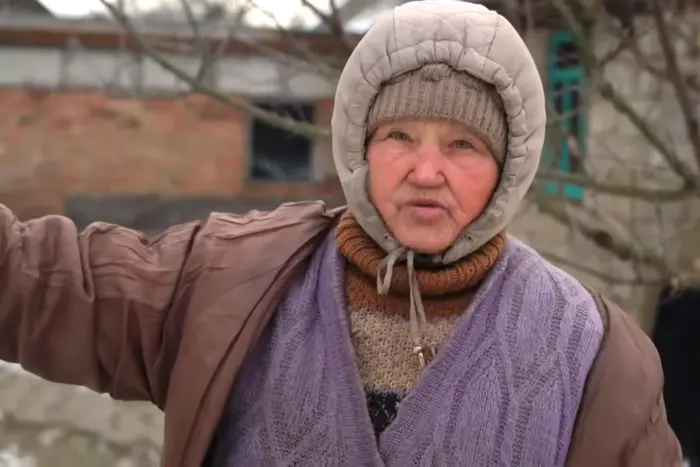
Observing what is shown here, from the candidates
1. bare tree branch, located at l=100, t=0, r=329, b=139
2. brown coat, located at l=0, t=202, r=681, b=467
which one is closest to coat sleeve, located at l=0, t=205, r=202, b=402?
brown coat, located at l=0, t=202, r=681, b=467

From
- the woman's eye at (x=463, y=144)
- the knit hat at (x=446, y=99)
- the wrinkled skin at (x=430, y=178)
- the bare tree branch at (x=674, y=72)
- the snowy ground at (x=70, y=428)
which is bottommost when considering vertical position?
the snowy ground at (x=70, y=428)

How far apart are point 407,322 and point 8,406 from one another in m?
1.99

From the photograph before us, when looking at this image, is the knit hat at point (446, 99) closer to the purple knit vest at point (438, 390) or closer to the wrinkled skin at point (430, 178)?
the wrinkled skin at point (430, 178)

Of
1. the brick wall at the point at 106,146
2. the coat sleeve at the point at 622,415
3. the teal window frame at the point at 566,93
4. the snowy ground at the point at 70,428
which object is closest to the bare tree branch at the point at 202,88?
the snowy ground at the point at 70,428

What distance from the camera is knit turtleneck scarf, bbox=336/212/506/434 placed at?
0.96 metres

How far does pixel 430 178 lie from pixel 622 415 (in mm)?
341

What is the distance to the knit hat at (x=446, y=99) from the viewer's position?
917mm

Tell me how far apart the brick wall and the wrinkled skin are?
12.4 feet

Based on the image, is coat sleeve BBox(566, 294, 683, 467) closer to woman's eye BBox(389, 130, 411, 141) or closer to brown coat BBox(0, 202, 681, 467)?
brown coat BBox(0, 202, 681, 467)

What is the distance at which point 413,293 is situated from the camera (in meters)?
0.97

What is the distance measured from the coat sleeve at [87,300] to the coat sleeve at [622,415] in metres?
0.49

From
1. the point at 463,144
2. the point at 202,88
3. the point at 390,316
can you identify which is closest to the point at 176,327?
the point at 390,316

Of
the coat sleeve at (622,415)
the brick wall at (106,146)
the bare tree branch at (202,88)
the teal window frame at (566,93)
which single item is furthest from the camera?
the brick wall at (106,146)

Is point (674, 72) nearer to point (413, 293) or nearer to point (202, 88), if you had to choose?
point (202, 88)
